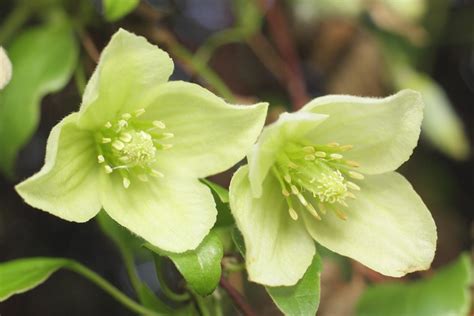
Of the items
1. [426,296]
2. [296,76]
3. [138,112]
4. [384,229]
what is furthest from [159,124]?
[296,76]

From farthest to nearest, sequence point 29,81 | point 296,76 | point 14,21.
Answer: point 296,76
point 14,21
point 29,81

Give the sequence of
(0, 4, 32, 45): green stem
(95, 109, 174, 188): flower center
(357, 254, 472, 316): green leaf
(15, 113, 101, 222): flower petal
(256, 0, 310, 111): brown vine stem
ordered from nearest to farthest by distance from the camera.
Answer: (15, 113, 101, 222): flower petal, (95, 109, 174, 188): flower center, (357, 254, 472, 316): green leaf, (0, 4, 32, 45): green stem, (256, 0, 310, 111): brown vine stem

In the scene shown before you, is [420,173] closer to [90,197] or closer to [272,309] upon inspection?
[272,309]

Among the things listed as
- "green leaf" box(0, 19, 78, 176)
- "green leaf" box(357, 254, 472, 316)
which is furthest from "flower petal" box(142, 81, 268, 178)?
"green leaf" box(357, 254, 472, 316)

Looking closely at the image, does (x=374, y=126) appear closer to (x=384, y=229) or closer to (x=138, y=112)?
(x=384, y=229)

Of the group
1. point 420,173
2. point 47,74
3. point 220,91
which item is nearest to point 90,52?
point 47,74

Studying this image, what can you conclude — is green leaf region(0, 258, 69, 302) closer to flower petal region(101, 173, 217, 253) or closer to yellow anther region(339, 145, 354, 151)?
flower petal region(101, 173, 217, 253)
